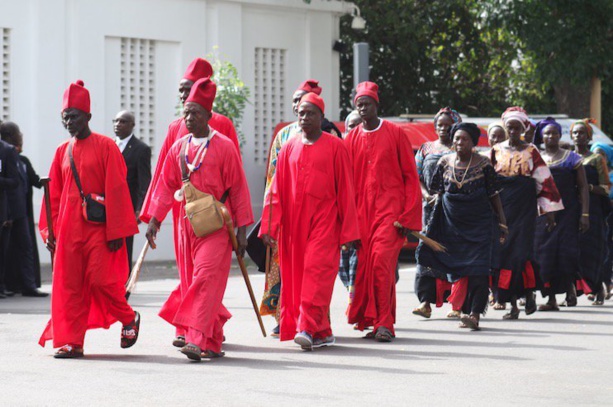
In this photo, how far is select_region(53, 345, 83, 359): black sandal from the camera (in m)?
9.67

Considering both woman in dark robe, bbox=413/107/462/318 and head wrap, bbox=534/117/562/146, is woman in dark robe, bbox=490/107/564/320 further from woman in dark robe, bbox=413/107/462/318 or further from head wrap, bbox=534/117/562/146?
head wrap, bbox=534/117/562/146

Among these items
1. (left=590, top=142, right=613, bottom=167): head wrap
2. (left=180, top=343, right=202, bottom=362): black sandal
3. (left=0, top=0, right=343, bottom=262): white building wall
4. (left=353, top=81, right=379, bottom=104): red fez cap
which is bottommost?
(left=180, top=343, right=202, bottom=362): black sandal

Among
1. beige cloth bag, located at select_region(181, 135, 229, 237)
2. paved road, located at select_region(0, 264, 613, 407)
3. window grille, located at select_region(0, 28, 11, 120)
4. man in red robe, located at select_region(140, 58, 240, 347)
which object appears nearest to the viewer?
paved road, located at select_region(0, 264, 613, 407)

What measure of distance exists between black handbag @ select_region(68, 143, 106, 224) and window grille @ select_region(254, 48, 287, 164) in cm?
1507

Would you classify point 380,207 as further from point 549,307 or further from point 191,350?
point 549,307

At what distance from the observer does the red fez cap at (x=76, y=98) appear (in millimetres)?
9805

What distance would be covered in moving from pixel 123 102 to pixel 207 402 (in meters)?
15.5

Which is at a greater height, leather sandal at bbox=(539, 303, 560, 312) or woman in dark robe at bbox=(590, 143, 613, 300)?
woman in dark robe at bbox=(590, 143, 613, 300)

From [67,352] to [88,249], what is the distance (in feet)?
2.49

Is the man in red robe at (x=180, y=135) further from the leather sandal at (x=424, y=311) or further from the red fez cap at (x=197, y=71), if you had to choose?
the leather sandal at (x=424, y=311)

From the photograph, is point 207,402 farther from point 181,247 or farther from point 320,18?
point 320,18

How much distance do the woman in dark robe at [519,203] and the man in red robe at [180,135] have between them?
10.5ft

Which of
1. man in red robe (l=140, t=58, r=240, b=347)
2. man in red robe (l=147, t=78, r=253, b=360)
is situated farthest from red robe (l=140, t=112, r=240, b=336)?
man in red robe (l=147, t=78, r=253, b=360)

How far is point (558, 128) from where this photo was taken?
45.4 ft
